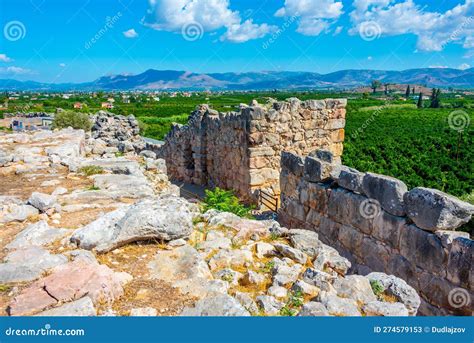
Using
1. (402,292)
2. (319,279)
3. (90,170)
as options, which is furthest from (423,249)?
(90,170)

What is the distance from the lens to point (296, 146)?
32.4 feet

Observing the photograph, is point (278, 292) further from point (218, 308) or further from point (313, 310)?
point (218, 308)

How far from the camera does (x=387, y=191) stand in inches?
186

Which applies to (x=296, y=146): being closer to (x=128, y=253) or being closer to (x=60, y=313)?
(x=128, y=253)

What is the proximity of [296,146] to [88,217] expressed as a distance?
6.75 meters

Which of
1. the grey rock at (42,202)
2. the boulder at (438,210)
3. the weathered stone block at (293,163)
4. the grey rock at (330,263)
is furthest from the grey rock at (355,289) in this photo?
the weathered stone block at (293,163)

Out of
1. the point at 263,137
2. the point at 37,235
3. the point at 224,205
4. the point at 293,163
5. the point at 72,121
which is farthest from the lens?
the point at 72,121

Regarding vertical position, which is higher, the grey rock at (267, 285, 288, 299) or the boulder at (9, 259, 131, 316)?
the boulder at (9, 259, 131, 316)

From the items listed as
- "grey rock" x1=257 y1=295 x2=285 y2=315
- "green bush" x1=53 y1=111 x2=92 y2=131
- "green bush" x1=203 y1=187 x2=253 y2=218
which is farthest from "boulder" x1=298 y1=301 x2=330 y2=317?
"green bush" x1=53 y1=111 x2=92 y2=131

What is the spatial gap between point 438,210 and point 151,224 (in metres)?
2.97

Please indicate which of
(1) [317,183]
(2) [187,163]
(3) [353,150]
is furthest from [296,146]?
(3) [353,150]

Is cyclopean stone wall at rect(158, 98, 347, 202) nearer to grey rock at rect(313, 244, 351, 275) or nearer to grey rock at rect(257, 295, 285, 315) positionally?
grey rock at rect(313, 244, 351, 275)

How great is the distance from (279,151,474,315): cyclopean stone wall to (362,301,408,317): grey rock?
1.31 metres

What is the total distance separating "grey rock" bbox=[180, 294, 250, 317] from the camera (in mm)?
2502
